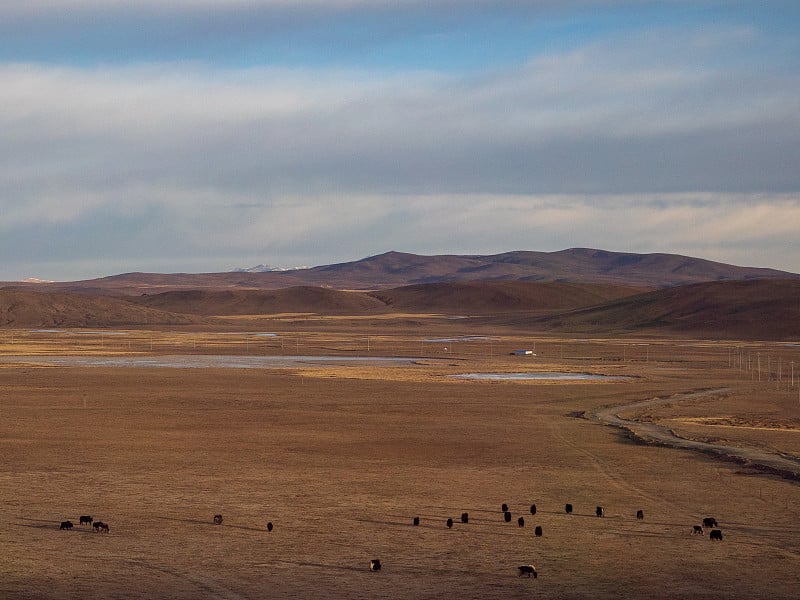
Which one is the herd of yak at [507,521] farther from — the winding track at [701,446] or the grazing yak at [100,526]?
the winding track at [701,446]

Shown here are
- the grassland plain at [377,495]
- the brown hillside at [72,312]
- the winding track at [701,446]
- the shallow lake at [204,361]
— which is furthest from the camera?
the brown hillside at [72,312]

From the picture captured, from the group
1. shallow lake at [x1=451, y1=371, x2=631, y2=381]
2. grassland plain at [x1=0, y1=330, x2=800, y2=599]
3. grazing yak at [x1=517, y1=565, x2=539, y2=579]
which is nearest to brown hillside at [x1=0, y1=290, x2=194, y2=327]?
shallow lake at [x1=451, y1=371, x2=631, y2=381]

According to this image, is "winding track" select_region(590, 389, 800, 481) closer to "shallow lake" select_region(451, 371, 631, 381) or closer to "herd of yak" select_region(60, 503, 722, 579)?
"herd of yak" select_region(60, 503, 722, 579)

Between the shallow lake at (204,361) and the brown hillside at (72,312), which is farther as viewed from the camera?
the brown hillside at (72,312)

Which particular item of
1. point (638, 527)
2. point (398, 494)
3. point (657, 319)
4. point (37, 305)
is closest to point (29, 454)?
point (398, 494)

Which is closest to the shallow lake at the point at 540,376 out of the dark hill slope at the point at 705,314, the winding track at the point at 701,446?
the winding track at the point at 701,446
